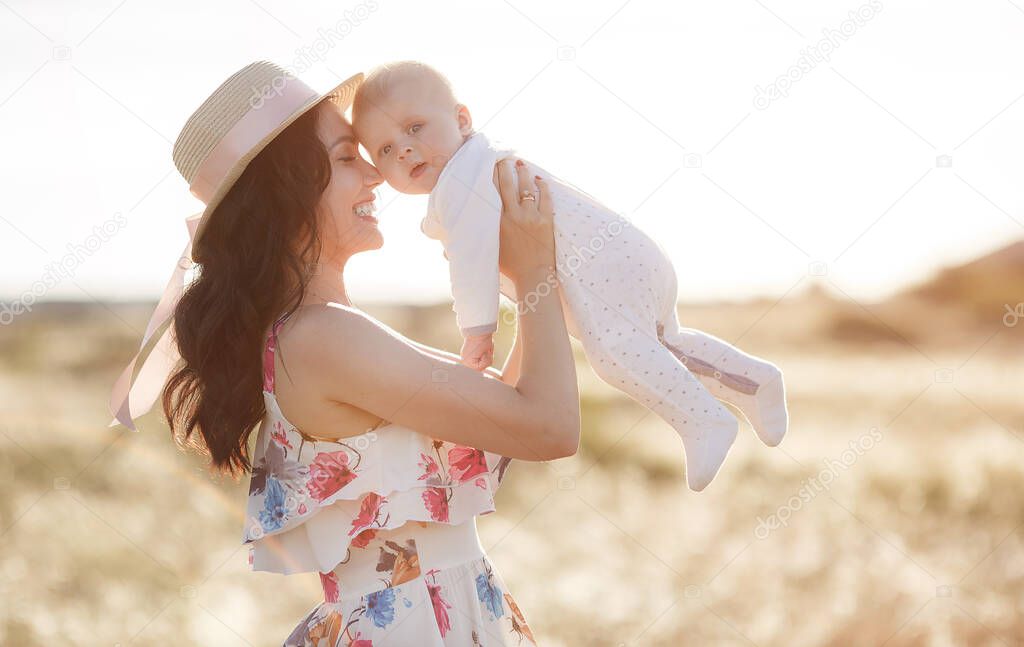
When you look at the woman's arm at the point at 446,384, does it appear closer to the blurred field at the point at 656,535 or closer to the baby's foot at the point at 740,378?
the baby's foot at the point at 740,378

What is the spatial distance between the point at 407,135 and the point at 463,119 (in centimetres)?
16

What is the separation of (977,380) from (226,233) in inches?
188

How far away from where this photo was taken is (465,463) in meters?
1.75

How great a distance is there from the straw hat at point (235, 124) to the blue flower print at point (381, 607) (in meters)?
0.66

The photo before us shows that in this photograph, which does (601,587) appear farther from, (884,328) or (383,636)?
(884,328)

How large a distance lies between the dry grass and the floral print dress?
193 cm

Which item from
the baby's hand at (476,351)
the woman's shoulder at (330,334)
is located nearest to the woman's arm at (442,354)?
the baby's hand at (476,351)

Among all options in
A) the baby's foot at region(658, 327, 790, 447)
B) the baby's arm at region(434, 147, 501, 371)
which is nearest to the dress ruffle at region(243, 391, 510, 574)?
→ the baby's arm at region(434, 147, 501, 371)

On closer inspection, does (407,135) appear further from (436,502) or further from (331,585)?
(331,585)

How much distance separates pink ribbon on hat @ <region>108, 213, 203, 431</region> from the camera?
6.29 ft

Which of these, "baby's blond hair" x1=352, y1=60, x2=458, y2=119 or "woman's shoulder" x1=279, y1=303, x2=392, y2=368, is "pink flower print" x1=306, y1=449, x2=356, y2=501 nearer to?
"woman's shoulder" x1=279, y1=303, x2=392, y2=368

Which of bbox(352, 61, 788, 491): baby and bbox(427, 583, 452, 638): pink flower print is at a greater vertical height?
bbox(352, 61, 788, 491): baby

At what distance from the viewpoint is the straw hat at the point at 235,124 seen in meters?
1.71

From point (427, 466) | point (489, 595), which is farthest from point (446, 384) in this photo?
point (489, 595)
